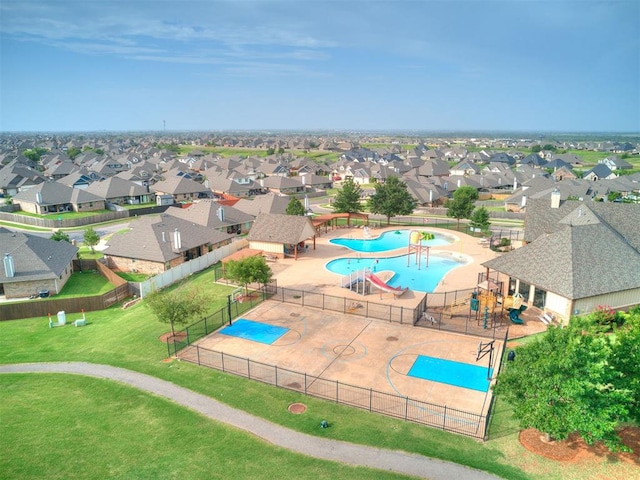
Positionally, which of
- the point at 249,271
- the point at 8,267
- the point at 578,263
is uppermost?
the point at 578,263

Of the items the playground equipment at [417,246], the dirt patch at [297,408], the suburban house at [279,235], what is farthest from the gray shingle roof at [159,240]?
the dirt patch at [297,408]

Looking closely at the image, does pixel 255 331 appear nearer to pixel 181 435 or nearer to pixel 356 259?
pixel 181 435

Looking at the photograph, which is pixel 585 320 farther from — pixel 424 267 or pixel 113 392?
pixel 424 267

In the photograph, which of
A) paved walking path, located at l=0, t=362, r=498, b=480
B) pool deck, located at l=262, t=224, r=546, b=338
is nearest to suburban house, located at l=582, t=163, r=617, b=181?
pool deck, located at l=262, t=224, r=546, b=338

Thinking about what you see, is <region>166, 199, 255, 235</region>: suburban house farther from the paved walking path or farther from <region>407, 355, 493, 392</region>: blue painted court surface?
<region>407, 355, 493, 392</region>: blue painted court surface

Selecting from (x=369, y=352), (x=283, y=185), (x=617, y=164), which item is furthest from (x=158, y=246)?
(x=617, y=164)

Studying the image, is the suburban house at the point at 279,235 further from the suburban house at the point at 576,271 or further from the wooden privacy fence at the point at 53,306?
the suburban house at the point at 576,271

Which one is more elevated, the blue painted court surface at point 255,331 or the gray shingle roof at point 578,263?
the gray shingle roof at point 578,263
